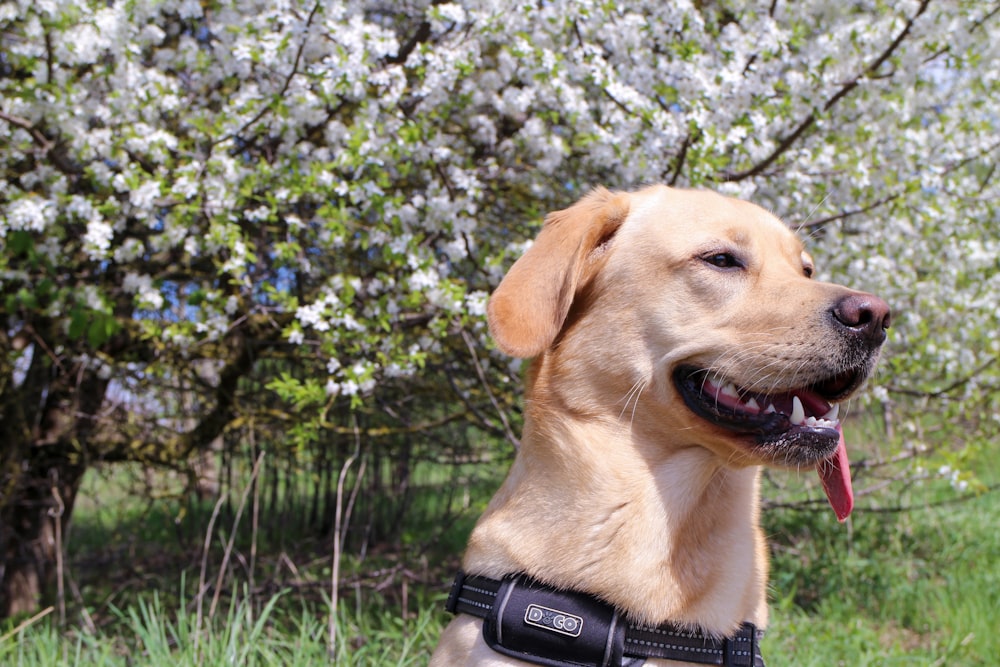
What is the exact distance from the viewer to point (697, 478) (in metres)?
2.07

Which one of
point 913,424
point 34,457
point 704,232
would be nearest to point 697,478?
point 704,232

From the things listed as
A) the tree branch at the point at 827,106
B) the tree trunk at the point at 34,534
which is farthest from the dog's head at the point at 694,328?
the tree trunk at the point at 34,534

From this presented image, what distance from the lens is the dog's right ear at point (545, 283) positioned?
207 centimetres

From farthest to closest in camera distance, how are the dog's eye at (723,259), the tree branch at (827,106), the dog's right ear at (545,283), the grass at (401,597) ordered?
1. the tree branch at (827,106)
2. the grass at (401,597)
3. the dog's eye at (723,259)
4. the dog's right ear at (545,283)

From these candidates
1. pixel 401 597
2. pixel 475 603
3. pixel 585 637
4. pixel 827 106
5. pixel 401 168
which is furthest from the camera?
pixel 401 597

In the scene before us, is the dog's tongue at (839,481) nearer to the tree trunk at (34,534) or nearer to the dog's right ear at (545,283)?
the dog's right ear at (545,283)

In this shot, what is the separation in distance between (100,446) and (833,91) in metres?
4.23

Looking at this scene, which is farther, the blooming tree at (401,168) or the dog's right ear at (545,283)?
the blooming tree at (401,168)

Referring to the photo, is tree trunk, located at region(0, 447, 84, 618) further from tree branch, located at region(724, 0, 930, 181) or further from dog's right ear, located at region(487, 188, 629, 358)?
tree branch, located at region(724, 0, 930, 181)

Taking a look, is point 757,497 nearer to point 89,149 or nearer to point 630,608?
point 630,608

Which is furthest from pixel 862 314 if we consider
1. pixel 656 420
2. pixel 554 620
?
pixel 554 620

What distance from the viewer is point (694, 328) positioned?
2.09m

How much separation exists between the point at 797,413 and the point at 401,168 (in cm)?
202

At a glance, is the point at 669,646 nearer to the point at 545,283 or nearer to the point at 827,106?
the point at 545,283
